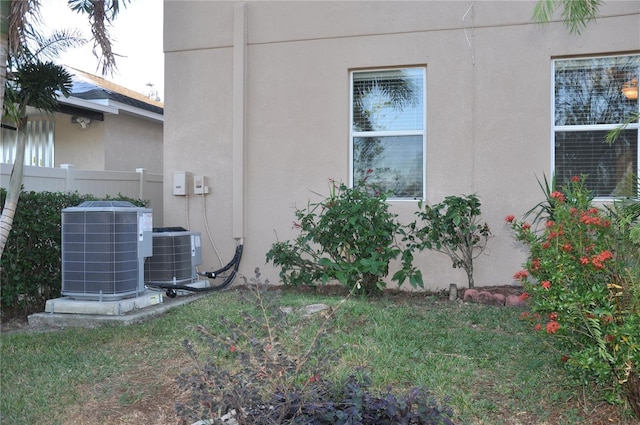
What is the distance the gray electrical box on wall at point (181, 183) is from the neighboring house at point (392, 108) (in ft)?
0.50

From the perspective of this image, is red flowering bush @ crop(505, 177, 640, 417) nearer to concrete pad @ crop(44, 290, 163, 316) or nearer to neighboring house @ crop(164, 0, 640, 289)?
neighboring house @ crop(164, 0, 640, 289)

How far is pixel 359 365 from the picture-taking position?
3.88 meters

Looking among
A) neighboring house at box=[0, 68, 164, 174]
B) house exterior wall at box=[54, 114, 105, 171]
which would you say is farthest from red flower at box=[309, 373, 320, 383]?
house exterior wall at box=[54, 114, 105, 171]

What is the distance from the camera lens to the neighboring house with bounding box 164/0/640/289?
6.66m

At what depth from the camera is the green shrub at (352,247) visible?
6.10 m

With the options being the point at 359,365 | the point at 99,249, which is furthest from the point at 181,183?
the point at 359,365

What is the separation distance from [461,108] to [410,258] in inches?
80.6

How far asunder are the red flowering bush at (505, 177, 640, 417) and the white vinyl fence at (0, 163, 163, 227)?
6096mm

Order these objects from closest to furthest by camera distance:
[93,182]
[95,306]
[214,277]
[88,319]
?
[88,319], [95,306], [214,277], [93,182]

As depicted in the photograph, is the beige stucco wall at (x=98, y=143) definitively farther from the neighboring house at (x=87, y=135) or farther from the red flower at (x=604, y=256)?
the red flower at (x=604, y=256)

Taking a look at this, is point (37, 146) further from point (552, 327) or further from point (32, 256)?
point (552, 327)

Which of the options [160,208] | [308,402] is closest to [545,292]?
[308,402]

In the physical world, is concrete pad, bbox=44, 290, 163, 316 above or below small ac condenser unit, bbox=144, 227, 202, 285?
below

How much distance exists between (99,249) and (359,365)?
3.21m
